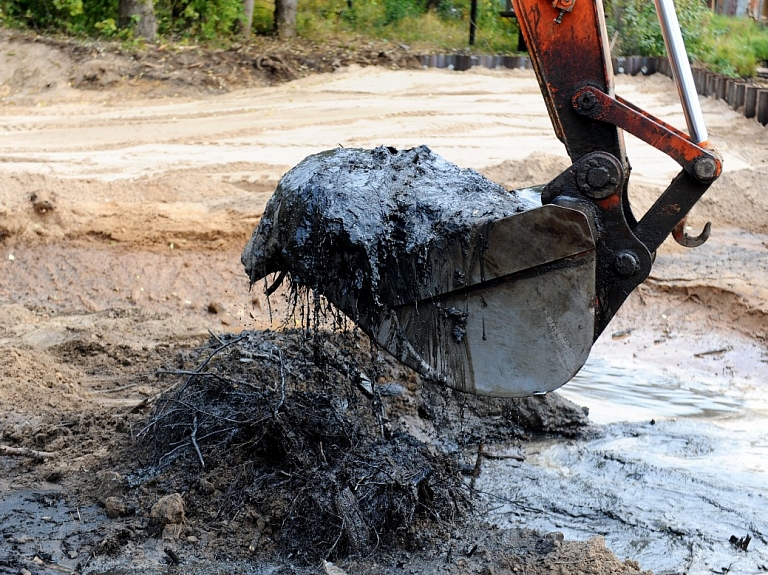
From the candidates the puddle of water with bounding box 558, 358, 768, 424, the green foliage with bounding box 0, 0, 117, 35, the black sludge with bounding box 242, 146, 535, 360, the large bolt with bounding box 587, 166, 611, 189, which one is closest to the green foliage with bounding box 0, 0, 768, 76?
the green foliage with bounding box 0, 0, 117, 35

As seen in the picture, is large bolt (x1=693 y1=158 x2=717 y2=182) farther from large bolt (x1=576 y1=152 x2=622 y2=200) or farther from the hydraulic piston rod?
large bolt (x1=576 y1=152 x2=622 y2=200)

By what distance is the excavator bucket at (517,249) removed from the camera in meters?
3.26

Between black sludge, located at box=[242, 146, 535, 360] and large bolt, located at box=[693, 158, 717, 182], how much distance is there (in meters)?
0.62

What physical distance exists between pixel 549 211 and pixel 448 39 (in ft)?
52.1

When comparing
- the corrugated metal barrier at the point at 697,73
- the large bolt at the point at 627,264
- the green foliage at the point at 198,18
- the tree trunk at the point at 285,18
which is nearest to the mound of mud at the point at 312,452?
the large bolt at the point at 627,264

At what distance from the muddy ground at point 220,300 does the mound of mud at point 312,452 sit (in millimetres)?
18

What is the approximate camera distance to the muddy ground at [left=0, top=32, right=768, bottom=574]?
12.8ft

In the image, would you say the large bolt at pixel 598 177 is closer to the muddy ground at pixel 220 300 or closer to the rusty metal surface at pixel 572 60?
the rusty metal surface at pixel 572 60

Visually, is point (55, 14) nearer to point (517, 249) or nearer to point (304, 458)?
point (304, 458)

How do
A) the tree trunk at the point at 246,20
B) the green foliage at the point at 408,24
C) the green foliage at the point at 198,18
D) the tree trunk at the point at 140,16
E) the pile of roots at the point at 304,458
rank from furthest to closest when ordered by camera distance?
the tree trunk at the point at 246,20, the green foliage at the point at 198,18, the green foliage at the point at 408,24, the tree trunk at the point at 140,16, the pile of roots at the point at 304,458

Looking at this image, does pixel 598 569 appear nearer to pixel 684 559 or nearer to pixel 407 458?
pixel 684 559

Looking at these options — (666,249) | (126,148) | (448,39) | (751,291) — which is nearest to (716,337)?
(751,291)

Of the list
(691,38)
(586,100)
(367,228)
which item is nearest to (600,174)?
(586,100)

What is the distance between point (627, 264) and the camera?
3.30 metres
